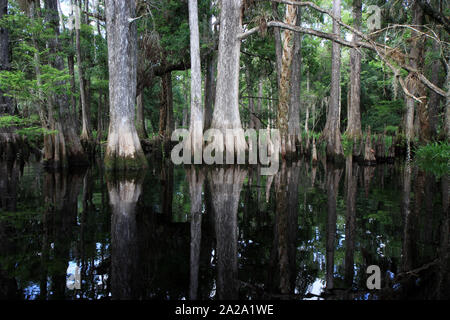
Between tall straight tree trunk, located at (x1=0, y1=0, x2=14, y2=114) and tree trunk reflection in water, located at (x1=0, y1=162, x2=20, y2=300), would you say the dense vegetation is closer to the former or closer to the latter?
tall straight tree trunk, located at (x1=0, y1=0, x2=14, y2=114)

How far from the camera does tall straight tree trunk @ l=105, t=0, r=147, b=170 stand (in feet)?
28.6

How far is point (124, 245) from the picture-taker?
295 cm

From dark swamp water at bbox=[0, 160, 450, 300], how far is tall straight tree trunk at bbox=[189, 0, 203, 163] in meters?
5.74

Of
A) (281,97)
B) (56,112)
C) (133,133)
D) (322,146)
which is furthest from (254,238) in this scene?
(322,146)

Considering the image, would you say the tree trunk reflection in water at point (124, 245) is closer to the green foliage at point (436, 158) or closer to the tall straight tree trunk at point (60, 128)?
the tall straight tree trunk at point (60, 128)

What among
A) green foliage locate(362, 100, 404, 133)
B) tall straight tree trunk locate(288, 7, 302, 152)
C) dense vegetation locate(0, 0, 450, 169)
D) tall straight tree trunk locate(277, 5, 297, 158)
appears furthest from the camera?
green foliage locate(362, 100, 404, 133)

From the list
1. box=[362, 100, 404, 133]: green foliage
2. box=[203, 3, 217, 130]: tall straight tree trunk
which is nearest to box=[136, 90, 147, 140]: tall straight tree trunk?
box=[203, 3, 217, 130]: tall straight tree trunk

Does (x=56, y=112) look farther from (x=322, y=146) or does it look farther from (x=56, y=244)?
(x=322, y=146)

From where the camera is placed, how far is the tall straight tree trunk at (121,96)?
8.71m

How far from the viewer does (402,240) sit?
126 inches

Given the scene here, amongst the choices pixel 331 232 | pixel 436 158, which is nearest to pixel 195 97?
pixel 436 158

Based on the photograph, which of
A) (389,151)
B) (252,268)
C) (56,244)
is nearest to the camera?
(252,268)

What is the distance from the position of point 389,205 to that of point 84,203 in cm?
482

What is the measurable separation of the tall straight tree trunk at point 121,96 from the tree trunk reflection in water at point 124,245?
10.4ft
